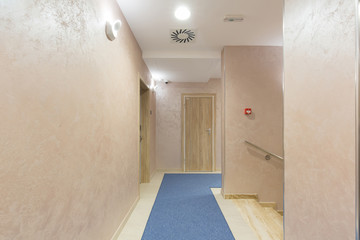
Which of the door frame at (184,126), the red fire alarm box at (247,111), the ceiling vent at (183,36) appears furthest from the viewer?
the door frame at (184,126)

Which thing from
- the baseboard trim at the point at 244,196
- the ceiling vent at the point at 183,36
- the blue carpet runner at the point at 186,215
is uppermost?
the ceiling vent at the point at 183,36

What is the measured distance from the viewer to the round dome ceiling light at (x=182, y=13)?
2139 millimetres

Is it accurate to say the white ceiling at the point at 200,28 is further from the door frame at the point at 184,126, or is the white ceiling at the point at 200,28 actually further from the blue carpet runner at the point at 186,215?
the blue carpet runner at the point at 186,215

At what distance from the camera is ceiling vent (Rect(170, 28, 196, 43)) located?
2646mm

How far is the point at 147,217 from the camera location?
2.53 meters

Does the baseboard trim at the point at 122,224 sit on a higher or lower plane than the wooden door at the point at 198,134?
lower

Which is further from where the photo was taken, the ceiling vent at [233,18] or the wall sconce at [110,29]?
the ceiling vent at [233,18]

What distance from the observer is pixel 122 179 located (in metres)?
2.25

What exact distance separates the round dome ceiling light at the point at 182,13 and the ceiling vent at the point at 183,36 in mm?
335

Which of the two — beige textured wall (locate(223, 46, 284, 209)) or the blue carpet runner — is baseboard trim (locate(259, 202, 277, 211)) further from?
the blue carpet runner

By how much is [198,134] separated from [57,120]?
13.7 ft

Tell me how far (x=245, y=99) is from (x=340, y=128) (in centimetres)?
234

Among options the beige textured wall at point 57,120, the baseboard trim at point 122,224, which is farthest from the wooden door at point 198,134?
the beige textured wall at point 57,120

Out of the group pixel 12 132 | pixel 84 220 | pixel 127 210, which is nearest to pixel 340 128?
pixel 12 132
